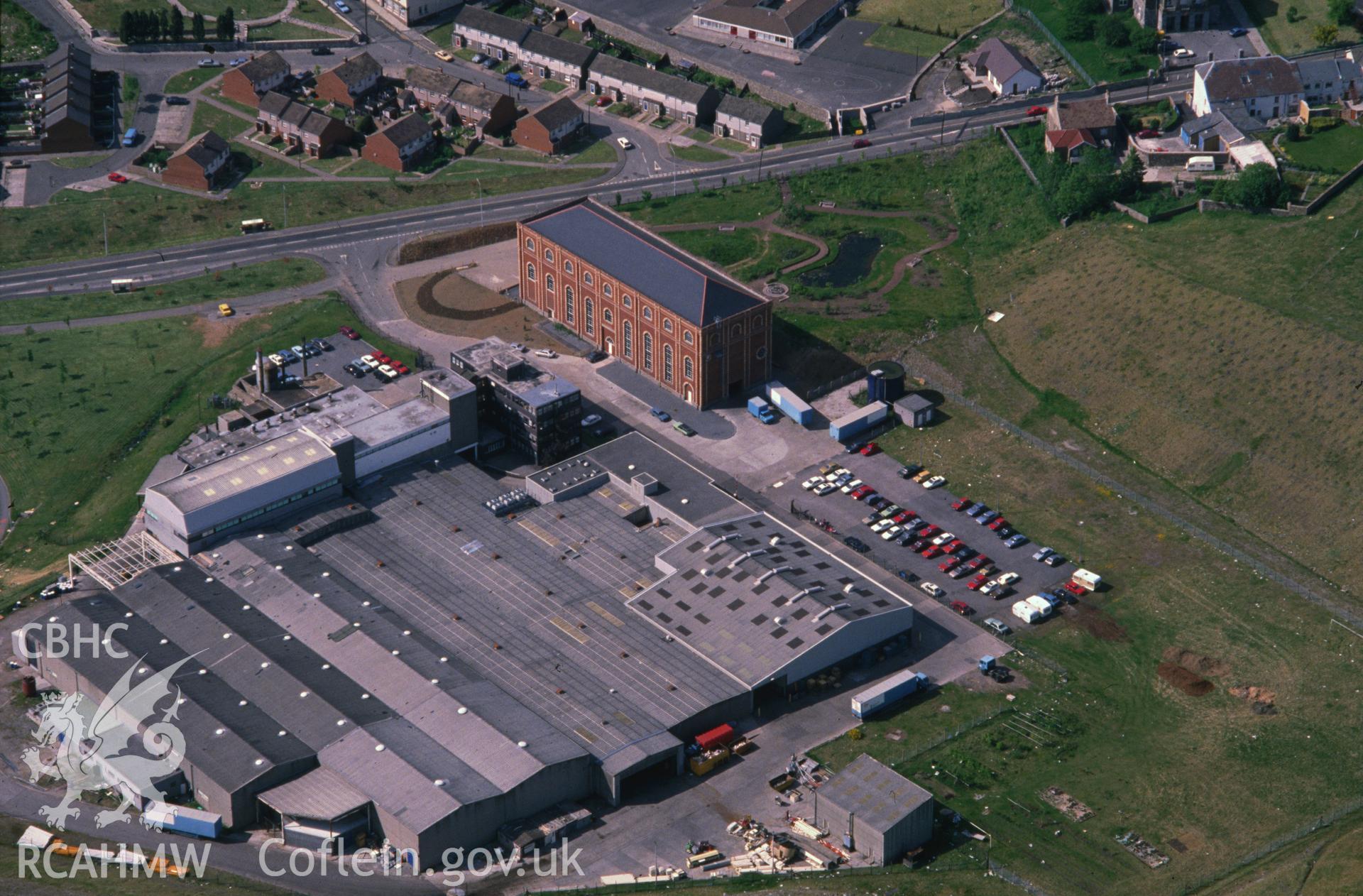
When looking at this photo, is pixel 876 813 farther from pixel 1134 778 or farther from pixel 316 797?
pixel 316 797

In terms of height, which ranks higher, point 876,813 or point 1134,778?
point 876,813

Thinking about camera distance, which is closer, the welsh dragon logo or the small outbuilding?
the small outbuilding

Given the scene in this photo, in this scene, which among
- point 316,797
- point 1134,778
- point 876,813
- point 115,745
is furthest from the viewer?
point 115,745

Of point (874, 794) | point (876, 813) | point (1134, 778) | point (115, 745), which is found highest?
point (874, 794)

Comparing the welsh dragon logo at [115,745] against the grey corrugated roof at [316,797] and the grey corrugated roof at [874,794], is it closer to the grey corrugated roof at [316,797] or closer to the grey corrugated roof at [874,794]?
the grey corrugated roof at [316,797]

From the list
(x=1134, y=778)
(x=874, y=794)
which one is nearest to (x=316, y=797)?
(x=874, y=794)

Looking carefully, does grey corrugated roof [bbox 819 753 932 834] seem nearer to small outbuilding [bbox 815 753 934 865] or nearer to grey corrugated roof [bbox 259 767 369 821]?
small outbuilding [bbox 815 753 934 865]

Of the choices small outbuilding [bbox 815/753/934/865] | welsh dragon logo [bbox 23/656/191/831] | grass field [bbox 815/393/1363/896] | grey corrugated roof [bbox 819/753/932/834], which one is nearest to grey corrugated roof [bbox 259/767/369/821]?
welsh dragon logo [bbox 23/656/191/831]
